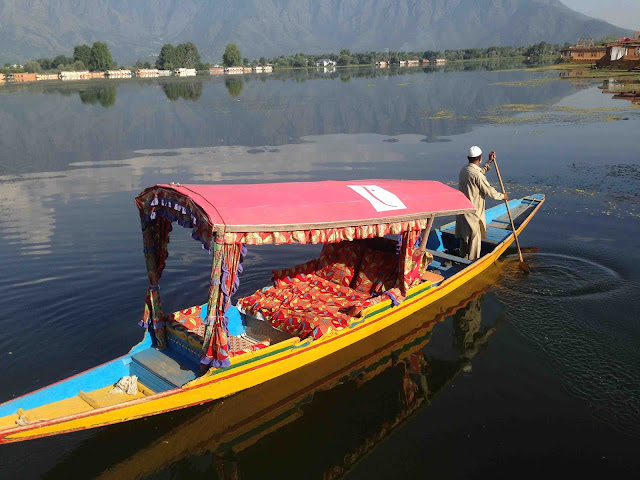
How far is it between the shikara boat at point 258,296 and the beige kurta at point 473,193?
0.90 m

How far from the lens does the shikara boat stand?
24.9 ft

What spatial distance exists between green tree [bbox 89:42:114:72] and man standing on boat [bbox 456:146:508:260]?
158492mm

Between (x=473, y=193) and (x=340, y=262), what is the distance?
383cm

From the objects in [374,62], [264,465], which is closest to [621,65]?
[264,465]

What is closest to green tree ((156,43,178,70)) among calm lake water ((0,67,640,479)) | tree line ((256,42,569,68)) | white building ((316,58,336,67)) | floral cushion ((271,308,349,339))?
tree line ((256,42,569,68))

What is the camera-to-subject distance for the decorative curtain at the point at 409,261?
34.0 ft

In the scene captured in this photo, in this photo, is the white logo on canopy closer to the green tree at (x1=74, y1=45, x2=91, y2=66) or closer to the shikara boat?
the shikara boat

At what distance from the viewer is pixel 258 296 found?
10.4 meters

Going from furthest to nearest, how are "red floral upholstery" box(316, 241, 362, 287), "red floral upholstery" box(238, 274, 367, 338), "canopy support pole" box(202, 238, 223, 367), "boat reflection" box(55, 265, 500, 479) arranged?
"red floral upholstery" box(316, 241, 362, 287) < "red floral upholstery" box(238, 274, 367, 338) < "boat reflection" box(55, 265, 500, 479) < "canopy support pole" box(202, 238, 223, 367)

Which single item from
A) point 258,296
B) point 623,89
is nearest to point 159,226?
point 258,296

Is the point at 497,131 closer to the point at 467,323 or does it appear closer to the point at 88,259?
the point at 467,323

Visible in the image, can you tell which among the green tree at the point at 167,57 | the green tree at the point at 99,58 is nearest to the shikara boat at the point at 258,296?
the green tree at the point at 99,58

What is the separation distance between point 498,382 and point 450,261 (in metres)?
4.46

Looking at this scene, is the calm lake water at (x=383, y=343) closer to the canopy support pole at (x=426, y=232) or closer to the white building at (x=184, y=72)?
the canopy support pole at (x=426, y=232)
